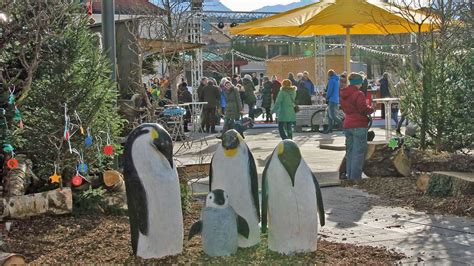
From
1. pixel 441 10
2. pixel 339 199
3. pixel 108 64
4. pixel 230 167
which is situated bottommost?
pixel 339 199

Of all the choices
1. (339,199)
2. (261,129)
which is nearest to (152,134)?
(339,199)

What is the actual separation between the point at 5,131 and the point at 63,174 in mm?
1038

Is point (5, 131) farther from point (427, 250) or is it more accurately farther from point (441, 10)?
point (441, 10)

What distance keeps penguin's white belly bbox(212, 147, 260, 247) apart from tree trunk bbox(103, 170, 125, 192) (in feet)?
7.96

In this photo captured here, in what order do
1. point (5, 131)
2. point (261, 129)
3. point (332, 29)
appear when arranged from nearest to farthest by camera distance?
point (5, 131) < point (332, 29) < point (261, 129)

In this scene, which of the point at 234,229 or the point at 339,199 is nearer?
the point at 234,229

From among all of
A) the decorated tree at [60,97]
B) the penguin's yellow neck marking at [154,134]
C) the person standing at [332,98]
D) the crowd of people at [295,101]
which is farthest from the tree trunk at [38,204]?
the person standing at [332,98]

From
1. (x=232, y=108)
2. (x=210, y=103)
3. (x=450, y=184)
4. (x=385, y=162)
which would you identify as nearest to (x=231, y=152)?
(x=450, y=184)

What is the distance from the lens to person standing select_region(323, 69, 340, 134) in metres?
18.9

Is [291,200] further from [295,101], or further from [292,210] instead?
[295,101]

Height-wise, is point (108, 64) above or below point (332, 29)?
below

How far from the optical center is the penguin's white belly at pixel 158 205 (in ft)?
19.3

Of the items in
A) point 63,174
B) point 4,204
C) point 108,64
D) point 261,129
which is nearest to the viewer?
point 4,204

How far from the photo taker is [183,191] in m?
8.02
